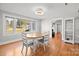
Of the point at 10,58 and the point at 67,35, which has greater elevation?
the point at 67,35

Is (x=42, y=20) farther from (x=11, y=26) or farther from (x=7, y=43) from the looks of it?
(x=7, y=43)

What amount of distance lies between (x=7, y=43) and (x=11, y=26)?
0.41 meters

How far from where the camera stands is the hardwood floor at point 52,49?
2129 mm

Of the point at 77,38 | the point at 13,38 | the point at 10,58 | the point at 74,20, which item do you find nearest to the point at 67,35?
the point at 77,38

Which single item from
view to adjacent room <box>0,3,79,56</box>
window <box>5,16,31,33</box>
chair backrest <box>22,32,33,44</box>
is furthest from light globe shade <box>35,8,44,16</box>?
chair backrest <box>22,32,33,44</box>

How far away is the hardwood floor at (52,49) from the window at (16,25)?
1.01ft

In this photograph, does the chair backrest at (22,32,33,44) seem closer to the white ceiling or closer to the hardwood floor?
the hardwood floor

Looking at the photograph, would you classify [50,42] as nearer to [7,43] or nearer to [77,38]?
[77,38]

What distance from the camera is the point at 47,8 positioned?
218 centimetres

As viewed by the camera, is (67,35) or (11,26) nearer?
(11,26)

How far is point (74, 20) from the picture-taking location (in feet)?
7.05

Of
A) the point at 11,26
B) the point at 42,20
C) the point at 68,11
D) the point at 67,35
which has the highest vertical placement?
the point at 68,11

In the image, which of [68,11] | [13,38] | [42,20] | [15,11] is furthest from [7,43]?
[68,11]

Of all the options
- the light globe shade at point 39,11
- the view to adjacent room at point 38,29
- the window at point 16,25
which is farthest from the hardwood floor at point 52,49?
the light globe shade at point 39,11
